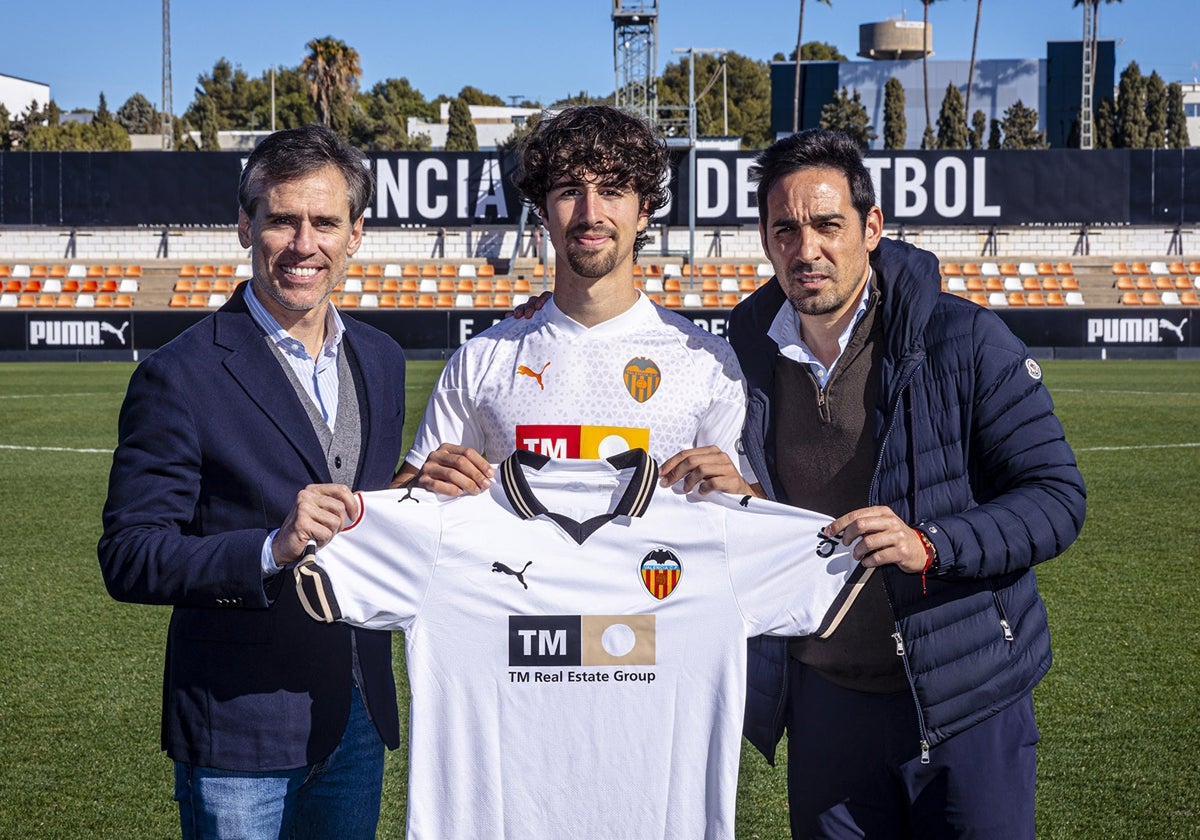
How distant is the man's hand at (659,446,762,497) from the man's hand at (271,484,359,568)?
74 cm

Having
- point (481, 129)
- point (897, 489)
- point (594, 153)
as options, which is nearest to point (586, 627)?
point (897, 489)

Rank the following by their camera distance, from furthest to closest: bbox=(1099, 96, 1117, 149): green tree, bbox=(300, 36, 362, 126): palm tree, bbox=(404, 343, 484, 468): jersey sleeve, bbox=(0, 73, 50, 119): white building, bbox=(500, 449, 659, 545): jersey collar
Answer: bbox=(0, 73, 50, 119): white building, bbox=(300, 36, 362, 126): palm tree, bbox=(1099, 96, 1117, 149): green tree, bbox=(404, 343, 484, 468): jersey sleeve, bbox=(500, 449, 659, 545): jersey collar

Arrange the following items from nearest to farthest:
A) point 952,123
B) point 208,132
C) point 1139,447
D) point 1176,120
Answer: point 1139,447
point 952,123
point 1176,120
point 208,132

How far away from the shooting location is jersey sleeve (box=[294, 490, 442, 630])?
2807 mm

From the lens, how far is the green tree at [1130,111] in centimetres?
5053

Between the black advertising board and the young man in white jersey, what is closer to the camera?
the young man in white jersey

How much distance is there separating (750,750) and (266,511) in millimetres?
3119

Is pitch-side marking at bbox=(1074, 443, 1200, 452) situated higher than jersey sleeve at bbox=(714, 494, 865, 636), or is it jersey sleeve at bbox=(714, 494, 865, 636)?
jersey sleeve at bbox=(714, 494, 865, 636)

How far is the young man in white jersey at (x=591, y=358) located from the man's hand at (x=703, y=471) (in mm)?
131

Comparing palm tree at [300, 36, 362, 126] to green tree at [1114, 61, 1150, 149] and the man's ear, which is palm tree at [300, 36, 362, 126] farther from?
the man's ear

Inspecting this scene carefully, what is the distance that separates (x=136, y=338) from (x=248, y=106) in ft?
252

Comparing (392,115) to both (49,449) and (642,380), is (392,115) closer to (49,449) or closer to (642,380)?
(49,449)

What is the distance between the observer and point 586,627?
2945 mm

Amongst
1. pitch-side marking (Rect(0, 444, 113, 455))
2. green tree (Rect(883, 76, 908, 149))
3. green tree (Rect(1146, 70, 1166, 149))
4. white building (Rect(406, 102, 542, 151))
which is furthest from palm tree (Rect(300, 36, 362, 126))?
pitch-side marking (Rect(0, 444, 113, 455))
